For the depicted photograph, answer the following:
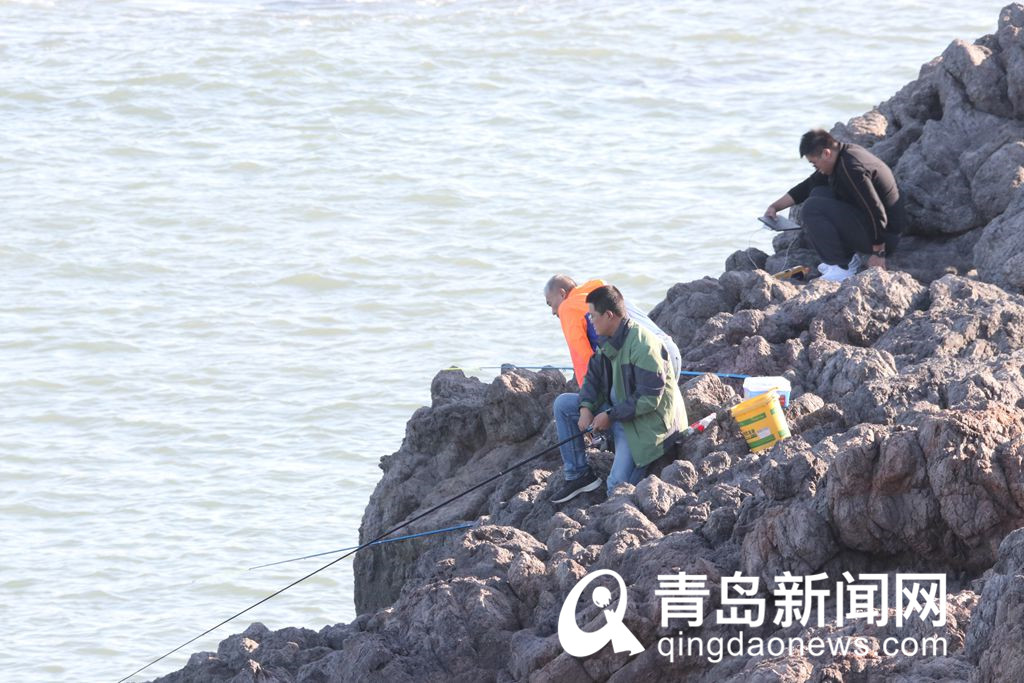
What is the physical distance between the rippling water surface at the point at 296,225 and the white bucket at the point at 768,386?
5.65 meters

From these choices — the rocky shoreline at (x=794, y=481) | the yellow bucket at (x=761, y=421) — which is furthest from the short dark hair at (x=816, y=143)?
the yellow bucket at (x=761, y=421)

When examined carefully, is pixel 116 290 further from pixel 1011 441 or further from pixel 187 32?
pixel 1011 441

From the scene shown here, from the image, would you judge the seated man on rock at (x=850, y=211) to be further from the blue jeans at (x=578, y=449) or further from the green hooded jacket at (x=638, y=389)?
the blue jeans at (x=578, y=449)

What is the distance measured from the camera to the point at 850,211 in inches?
443

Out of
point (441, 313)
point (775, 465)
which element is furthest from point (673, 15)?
point (775, 465)

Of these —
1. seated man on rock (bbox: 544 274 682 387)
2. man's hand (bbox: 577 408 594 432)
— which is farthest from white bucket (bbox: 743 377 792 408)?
man's hand (bbox: 577 408 594 432)

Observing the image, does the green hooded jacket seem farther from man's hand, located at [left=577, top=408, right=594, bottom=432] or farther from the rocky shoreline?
the rocky shoreline

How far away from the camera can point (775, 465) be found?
7.21m

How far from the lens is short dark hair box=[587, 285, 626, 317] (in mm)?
8547

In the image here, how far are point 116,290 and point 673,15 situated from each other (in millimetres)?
15206

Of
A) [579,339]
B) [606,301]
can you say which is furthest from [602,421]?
[579,339]

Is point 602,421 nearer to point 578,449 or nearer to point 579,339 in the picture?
point 578,449

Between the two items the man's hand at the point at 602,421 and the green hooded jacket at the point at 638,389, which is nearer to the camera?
the green hooded jacket at the point at 638,389

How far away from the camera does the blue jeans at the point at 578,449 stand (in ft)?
29.4
